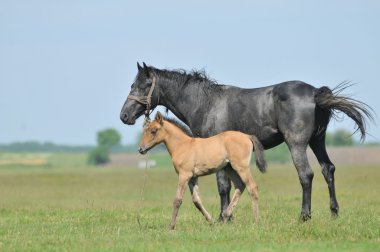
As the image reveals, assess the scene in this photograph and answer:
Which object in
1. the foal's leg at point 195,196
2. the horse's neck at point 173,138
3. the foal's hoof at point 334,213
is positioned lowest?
the foal's hoof at point 334,213

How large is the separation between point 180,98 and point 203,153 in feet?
7.51

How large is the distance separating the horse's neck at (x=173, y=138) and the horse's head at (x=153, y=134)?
10cm

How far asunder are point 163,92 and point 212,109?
A: 1.08m

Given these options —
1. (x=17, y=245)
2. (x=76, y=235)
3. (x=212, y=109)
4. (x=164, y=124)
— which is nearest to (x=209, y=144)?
(x=164, y=124)

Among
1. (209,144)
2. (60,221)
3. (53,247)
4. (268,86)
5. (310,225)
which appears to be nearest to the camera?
(53,247)

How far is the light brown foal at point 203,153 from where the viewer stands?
11898mm

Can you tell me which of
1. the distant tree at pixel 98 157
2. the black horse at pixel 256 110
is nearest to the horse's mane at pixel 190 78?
the black horse at pixel 256 110

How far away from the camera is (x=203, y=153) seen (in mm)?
11914

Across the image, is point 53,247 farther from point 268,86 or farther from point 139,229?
point 268,86

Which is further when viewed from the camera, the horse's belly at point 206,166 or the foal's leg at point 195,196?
the foal's leg at point 195,196

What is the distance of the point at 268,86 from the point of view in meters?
13.4

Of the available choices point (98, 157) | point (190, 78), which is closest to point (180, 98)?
point (190, 78)

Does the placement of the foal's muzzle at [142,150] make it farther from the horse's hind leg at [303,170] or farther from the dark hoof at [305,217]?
the dark hoof at [305,217]

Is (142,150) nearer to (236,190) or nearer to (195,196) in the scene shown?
(195,196)
